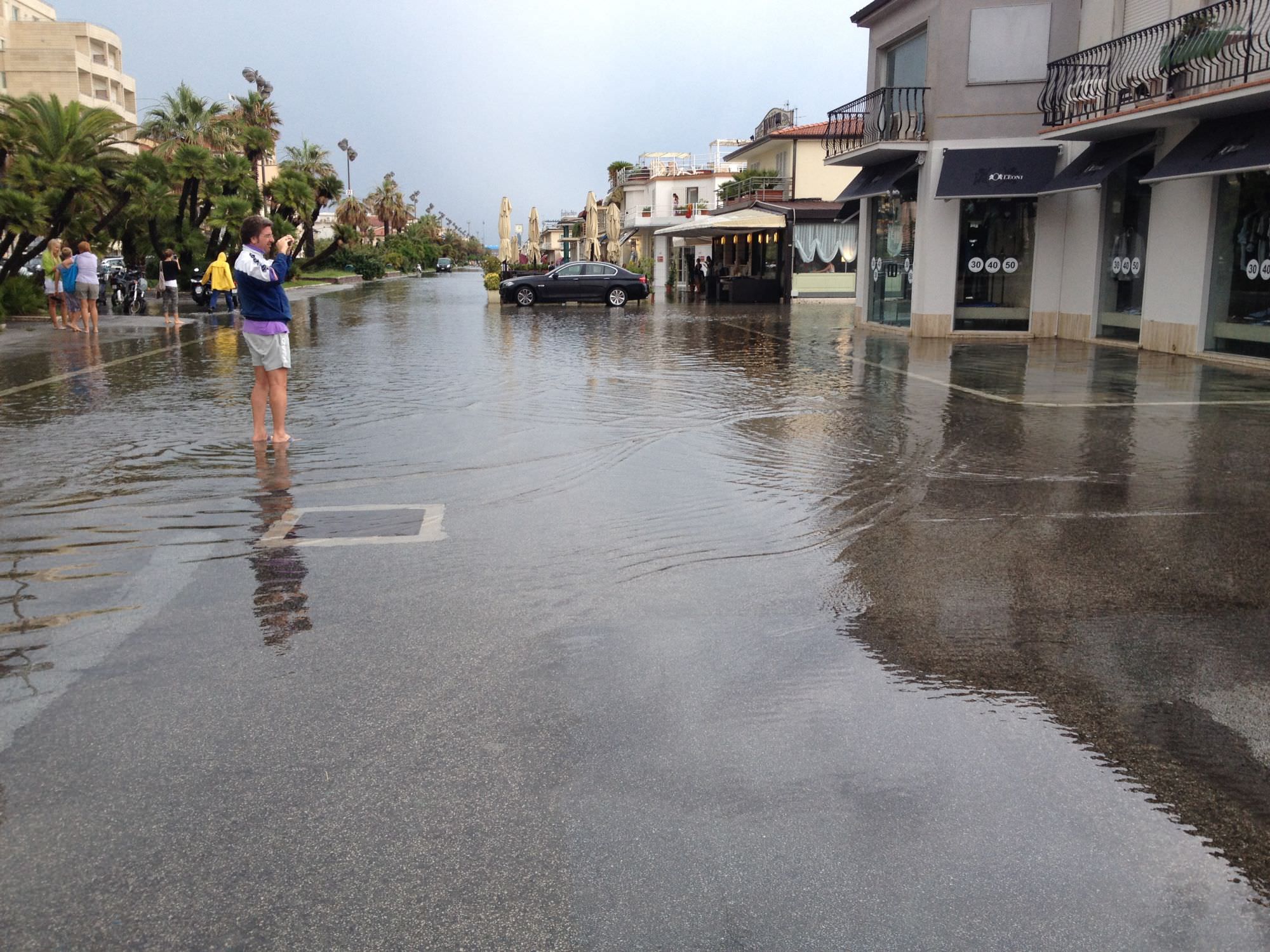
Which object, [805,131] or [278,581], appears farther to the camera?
[805,131]

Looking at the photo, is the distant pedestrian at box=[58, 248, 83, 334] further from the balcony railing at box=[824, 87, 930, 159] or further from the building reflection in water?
the building reflection in water

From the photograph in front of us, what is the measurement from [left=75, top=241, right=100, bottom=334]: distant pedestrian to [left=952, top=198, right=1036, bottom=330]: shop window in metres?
16.2

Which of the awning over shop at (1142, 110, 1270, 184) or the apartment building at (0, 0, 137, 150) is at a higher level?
the apartment building at (0, 0, 137, 150)

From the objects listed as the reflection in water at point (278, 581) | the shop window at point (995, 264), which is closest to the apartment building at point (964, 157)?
the shop window at point (995, 264)

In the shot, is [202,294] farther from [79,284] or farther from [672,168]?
[672,168]

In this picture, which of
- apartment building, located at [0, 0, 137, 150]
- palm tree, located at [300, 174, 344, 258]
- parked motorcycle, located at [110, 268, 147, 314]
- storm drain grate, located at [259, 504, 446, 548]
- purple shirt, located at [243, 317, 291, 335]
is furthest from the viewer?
apartment building, located at [0, 0, 137, 150]

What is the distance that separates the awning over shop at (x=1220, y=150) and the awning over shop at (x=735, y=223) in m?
19.9

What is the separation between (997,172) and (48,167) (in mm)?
20215

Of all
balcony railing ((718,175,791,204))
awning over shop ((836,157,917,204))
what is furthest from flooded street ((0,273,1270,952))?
balcony railing ((718,175,791,204))

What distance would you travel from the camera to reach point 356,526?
6543 mm

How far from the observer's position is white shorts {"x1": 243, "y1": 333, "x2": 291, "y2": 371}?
8.84 meters

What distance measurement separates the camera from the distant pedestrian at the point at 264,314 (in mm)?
8602

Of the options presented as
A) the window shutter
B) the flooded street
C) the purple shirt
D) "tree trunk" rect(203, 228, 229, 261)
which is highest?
the window shutter

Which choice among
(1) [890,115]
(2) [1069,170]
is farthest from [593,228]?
(2) [1069,170]
